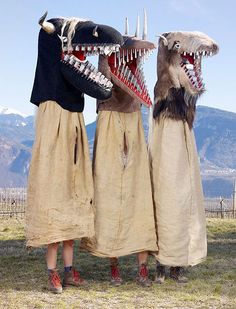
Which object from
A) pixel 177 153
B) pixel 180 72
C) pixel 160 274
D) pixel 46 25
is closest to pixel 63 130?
pixel 46 25

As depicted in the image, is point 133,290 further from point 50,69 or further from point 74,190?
point 50,69

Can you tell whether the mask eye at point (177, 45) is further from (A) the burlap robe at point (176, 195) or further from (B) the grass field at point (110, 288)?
(B) the grass field at point (110, 288)

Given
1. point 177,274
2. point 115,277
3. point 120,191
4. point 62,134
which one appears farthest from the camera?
point 177,274

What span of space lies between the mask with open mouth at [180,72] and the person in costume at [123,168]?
188mm

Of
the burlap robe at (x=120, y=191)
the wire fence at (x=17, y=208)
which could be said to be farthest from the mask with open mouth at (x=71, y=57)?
the wire fence at (x=17, y=208)

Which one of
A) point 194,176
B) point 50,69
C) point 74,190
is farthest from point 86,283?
point 50,69

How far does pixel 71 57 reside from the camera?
15.0 ft

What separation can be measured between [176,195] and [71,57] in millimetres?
1491

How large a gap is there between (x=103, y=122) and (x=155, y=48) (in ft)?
2.50

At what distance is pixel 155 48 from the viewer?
16.1 feet

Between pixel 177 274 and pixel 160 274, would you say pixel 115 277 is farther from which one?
pixel 177 274

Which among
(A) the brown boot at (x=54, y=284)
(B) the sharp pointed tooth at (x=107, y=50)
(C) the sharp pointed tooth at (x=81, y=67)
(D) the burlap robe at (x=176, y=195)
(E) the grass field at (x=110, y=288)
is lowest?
(E) the grass field at (x=110, y=288)

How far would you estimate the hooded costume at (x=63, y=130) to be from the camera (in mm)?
4551

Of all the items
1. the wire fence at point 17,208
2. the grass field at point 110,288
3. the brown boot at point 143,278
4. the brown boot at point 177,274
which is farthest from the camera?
the wire fence at point 17,208
